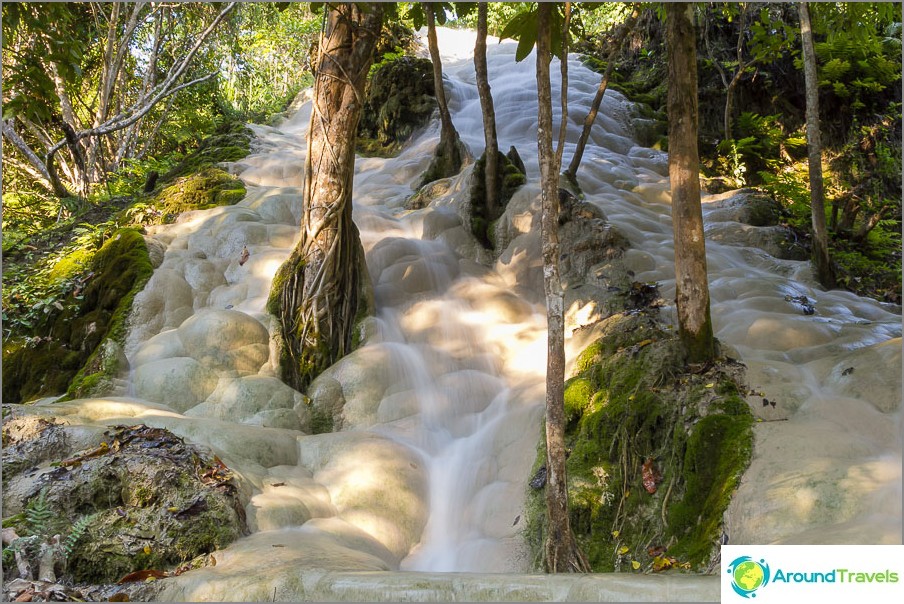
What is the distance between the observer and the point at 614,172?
11.6 metres

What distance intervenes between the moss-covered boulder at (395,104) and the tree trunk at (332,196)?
21.0 feet

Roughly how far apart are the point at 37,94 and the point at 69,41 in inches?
17.5

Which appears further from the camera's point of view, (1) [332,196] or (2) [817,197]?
(2) [817,197]

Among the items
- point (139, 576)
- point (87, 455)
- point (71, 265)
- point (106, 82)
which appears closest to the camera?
point (139, 576)

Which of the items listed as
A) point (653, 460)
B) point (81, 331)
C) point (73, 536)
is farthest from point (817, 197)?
point (81, 331)

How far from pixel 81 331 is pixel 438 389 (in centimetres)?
394

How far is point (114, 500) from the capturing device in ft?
14.3

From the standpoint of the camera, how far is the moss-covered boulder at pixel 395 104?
563 inches

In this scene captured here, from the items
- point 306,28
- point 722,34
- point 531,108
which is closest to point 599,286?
point 531,108

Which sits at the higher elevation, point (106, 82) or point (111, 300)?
point (106, 82)

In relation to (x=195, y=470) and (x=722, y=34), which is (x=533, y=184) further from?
(x=722, y=34)

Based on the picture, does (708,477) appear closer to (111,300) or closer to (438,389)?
(438,389)

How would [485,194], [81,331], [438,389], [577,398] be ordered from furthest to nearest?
[485,194], [81,331], [438,389], [577,398]

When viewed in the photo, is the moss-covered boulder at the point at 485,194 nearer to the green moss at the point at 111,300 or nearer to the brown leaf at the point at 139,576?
the green moss at the point at 111,300
